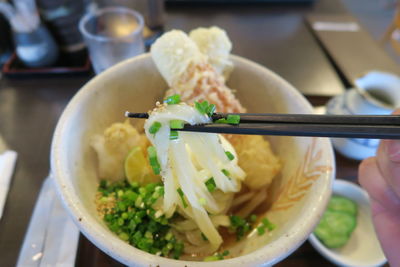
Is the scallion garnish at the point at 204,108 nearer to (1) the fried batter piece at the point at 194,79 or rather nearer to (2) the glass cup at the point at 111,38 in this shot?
(1) the fried batter piece at the point at 194,79

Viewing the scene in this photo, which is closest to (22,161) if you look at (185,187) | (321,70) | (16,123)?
(16,123)

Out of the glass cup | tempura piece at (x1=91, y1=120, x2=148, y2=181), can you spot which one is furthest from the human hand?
the glass cup

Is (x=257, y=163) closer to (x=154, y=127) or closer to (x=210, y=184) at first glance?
(x=210, y=184)

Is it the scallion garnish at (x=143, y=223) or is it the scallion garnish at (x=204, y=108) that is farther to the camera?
the scallion garnish at (x=143, y=223)

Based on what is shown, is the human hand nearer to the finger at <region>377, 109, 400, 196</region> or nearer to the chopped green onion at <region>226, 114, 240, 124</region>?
the finger at <region>377, 109, 400, 196</region>

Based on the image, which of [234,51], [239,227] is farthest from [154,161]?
[234,51]

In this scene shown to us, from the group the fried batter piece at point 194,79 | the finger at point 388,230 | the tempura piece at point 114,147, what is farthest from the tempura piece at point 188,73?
the finger at point 388,230

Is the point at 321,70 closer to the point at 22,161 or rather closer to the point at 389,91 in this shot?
the point at 389,91

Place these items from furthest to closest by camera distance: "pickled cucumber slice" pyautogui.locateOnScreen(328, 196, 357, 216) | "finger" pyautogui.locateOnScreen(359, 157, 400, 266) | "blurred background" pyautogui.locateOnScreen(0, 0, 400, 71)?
1. "blurred background" pyautogui.locateOnScreen(0, 0, 400, 71)
2. "pickled cucumber slice" pyautogui.locateOnScreen(328, 196, 357, 216)
3. "finger" pyautogui.locateOnScreen(359, 157, 400, 266)
